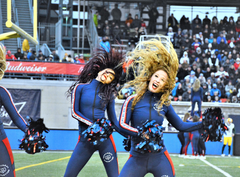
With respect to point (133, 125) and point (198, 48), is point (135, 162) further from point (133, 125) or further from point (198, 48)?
point (198, 48)

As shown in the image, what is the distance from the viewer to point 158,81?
12.9 feet

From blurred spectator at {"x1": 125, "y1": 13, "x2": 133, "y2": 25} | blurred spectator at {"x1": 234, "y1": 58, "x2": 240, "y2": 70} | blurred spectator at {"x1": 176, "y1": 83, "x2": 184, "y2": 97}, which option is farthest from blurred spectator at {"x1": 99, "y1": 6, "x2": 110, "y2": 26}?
blurred spectator at {"x1": 234, "y1": 58, "x2": 240, "y2": 70}

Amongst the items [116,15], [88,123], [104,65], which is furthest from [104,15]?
[88,123]

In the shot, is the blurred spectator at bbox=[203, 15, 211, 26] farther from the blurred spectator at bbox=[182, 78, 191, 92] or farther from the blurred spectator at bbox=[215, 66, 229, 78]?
the blurred spectator at bbox=[182, 78, 191, 92]

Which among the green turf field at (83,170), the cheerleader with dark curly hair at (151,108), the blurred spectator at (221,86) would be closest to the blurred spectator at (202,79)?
the blurred spectator at (221,86)

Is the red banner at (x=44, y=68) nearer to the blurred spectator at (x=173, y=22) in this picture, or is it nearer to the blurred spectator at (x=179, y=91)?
the blurred spectator at (x=179, y=91)

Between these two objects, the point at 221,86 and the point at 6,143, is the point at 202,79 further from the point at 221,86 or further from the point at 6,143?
the point at 6,143

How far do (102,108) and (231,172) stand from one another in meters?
4.81

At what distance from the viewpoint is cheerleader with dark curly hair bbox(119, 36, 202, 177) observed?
3.61 metres

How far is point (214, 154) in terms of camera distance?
A: 13.5 m

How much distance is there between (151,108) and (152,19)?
1877 cm

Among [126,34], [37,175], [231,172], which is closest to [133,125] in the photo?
[37,175]

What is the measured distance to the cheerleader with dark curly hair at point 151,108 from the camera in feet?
11.9

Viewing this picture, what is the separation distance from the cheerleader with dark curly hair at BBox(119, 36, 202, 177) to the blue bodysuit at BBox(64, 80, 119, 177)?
77cm
